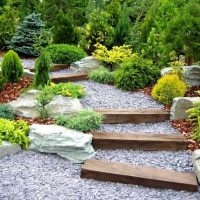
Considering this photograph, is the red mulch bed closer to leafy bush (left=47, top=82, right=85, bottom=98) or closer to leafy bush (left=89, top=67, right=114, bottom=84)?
leafy bush (left=47, top=82, right=85, bottom=98)

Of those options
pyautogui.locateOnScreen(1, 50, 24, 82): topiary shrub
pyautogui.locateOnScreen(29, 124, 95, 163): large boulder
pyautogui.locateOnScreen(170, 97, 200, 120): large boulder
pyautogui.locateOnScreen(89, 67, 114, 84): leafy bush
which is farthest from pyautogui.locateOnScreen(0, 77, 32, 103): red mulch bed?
pyautogui.locateOnScreen(170, 97, 200, 120): large boulder

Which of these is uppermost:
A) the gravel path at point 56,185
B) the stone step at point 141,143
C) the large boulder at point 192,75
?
the large boulder at point 192,75

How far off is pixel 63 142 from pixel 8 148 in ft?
2.32

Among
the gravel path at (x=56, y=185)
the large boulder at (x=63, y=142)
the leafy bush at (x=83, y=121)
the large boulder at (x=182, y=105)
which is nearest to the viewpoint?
the gravel path at (x=56, y=185)

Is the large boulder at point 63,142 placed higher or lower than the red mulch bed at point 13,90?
lower

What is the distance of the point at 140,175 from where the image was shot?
15.6ft

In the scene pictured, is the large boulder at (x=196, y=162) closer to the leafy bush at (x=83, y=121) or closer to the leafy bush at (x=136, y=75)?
the leafy bush at (x=83, y=121)

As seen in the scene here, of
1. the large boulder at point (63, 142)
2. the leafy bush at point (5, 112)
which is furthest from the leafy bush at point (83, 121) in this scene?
the leafy bush at point (5, 112)

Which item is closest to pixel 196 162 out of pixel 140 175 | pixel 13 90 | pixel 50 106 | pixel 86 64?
pixel 140 175

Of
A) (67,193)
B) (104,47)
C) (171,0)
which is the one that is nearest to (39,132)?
(67,193)

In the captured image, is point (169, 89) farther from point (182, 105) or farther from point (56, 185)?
point (56, 185)

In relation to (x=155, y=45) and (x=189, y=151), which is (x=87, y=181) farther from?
(x=155, y=45)

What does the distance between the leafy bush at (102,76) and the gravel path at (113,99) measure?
317mm

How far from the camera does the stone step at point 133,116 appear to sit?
643cm
